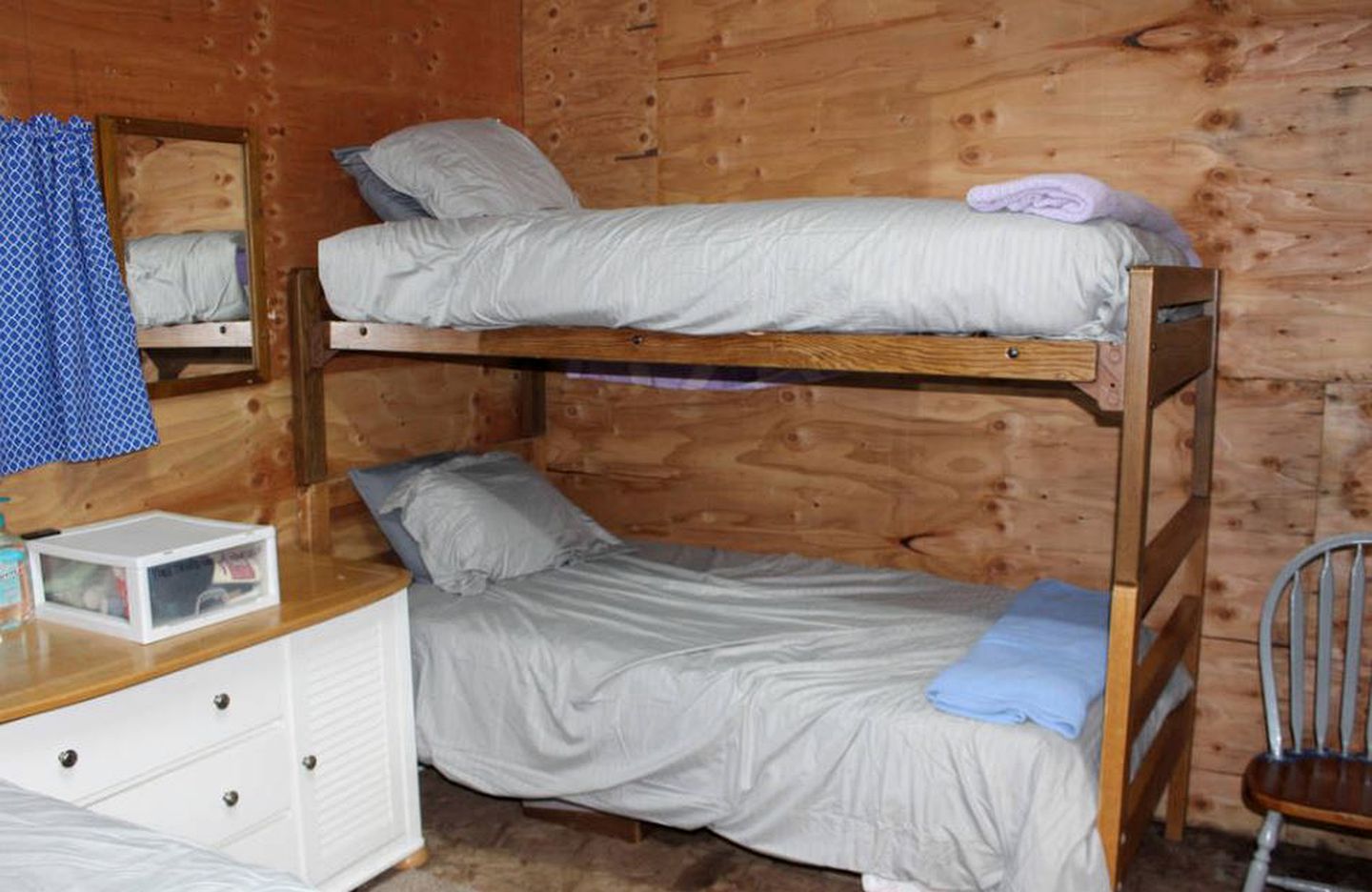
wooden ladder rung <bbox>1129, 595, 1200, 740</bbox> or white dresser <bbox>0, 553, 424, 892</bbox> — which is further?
wooden ladder rung <bbox>1129, 595, 1200, 740</bbox>

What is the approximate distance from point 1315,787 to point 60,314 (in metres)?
2.57

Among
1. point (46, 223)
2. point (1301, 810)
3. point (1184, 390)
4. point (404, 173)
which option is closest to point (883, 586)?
point (1184, 390)

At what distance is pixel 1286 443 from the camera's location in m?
2.79

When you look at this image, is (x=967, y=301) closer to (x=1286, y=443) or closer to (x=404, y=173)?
(x=1286, y=443)

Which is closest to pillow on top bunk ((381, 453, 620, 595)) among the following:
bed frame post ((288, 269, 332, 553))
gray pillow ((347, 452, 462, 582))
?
gray pillow ((347, 452, 462, 582))

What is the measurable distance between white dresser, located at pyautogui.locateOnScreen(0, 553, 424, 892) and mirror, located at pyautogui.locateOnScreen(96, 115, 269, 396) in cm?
50

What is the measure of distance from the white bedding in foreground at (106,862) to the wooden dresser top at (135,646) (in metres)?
0.52

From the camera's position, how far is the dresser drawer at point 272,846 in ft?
7.39

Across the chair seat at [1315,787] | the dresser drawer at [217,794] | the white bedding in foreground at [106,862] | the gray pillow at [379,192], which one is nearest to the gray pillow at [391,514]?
the gray pillow at [379,192]

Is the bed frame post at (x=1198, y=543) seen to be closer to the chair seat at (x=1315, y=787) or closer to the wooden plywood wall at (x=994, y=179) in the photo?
the wooden plywood wall at (x=994, y=179)

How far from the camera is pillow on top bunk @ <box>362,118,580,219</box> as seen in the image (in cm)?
286

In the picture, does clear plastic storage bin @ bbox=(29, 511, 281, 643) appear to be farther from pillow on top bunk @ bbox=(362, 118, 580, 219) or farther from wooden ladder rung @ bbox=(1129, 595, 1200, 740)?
wooden ladder rung @ bbox=(1129, 595, 1200, 740)

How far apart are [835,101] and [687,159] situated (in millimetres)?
471

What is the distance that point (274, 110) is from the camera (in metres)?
2.81
